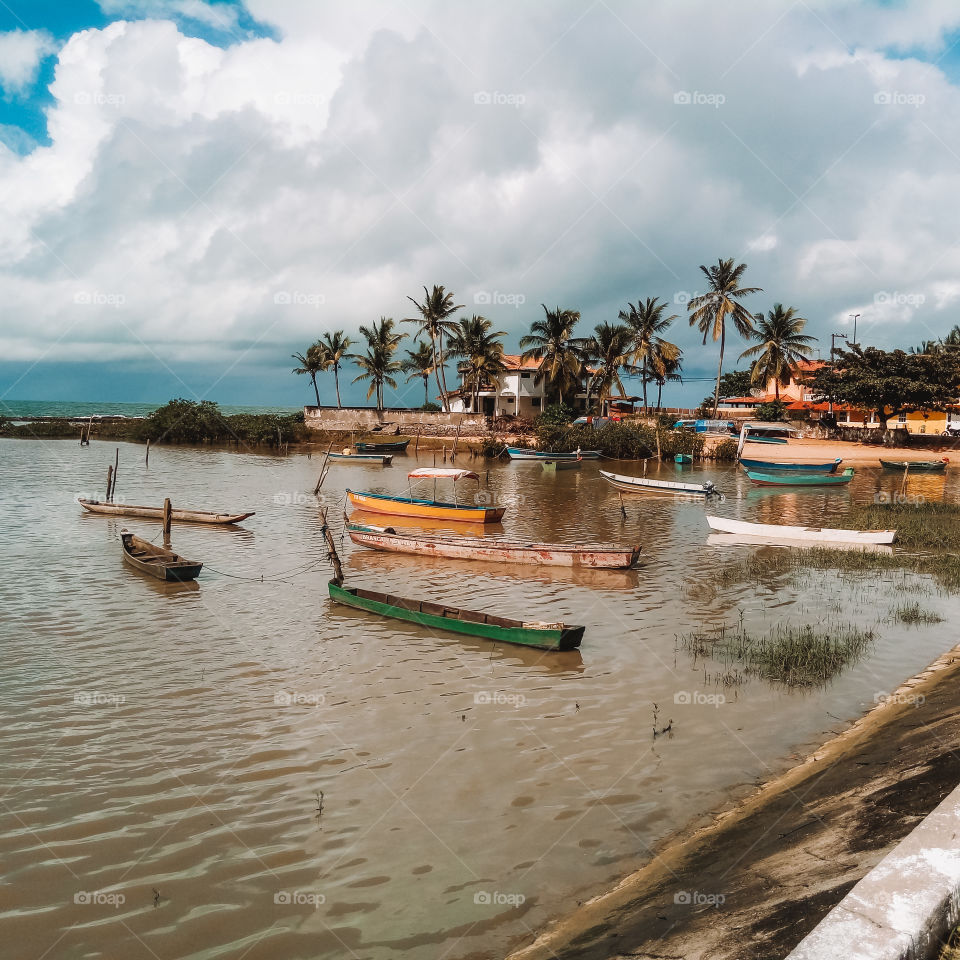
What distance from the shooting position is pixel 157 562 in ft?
67.1


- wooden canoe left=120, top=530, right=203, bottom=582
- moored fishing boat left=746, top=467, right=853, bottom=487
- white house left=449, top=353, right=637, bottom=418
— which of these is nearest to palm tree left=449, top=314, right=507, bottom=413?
white house left=449, top=353, right=637, bottom=418

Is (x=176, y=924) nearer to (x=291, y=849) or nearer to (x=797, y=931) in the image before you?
(x=291, y=849)

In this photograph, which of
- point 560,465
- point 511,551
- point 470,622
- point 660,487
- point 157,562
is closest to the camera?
point 470,622

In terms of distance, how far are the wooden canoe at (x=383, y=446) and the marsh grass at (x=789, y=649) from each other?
5673cm

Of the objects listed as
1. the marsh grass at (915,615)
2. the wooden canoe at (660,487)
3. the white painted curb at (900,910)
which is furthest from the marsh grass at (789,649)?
the wooden canoe at (660,487)

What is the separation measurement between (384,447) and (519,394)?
1892cm

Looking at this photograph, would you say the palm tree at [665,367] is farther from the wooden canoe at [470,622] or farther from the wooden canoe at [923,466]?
the wooden canoe at [470,622]

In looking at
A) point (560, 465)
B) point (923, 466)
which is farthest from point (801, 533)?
point (923, 466)

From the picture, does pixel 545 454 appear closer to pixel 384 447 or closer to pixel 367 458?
pixel 367 458

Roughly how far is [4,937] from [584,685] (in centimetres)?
877

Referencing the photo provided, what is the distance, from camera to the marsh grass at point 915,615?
16.5 metres

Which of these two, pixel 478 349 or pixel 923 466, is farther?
pixel 478 349

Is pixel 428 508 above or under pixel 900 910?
under

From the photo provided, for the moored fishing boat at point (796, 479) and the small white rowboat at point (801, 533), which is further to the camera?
→ the moored fishing boat at point (796, 479)
